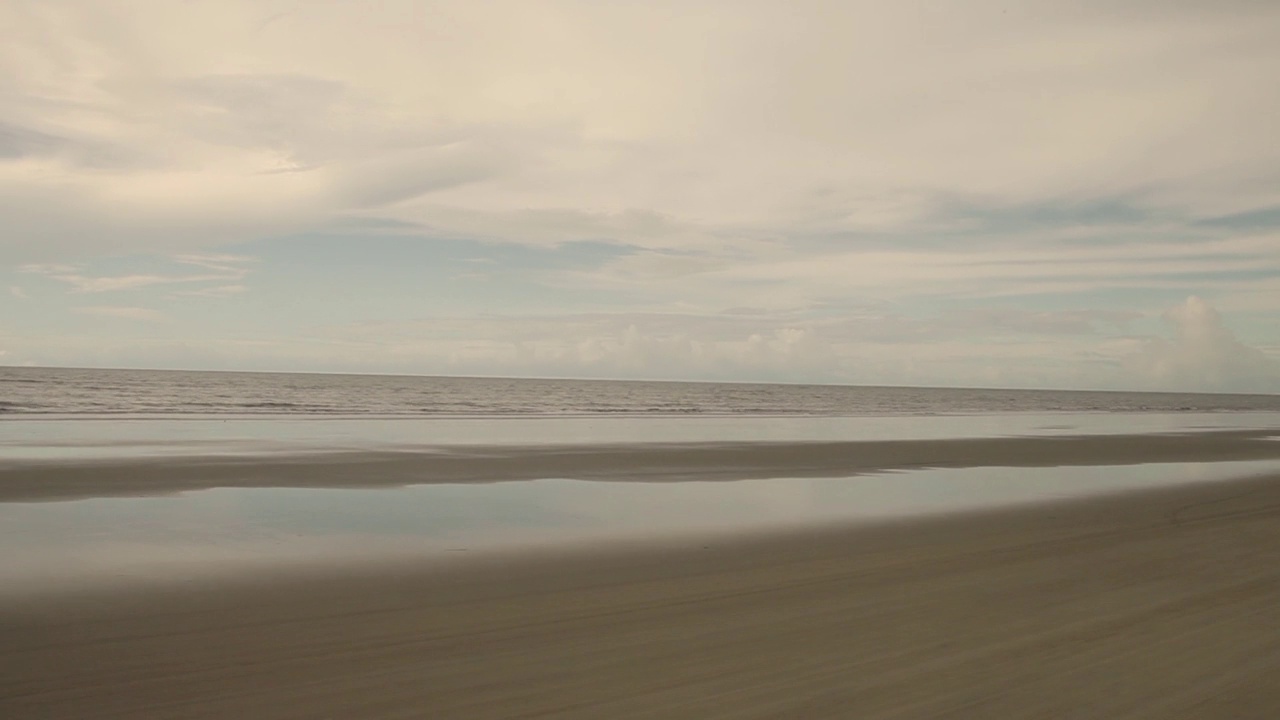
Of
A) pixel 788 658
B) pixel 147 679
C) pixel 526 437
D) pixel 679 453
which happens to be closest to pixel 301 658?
pixel 147 679

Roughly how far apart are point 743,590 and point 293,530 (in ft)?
19.1

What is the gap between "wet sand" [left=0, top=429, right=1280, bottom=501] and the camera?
14.9 meters

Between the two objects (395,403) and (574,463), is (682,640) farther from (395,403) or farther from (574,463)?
(395,403)

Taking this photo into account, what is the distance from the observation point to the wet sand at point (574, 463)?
14.9 metres

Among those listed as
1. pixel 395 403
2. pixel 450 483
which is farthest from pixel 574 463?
pixel 395 403

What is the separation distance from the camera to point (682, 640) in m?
5.89

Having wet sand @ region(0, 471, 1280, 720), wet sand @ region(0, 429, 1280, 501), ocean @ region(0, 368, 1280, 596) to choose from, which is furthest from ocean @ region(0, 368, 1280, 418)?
wet sand @ region(0, 471, 1280, 720)

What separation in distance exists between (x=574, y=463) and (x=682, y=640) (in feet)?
45.7

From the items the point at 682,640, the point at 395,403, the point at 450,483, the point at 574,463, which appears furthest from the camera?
the point at 395,403

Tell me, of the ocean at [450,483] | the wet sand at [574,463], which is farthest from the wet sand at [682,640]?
the wet sand at [574,463]

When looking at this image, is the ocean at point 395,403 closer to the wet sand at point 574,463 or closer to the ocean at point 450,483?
the ocean at point 450,483

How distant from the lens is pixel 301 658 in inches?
215

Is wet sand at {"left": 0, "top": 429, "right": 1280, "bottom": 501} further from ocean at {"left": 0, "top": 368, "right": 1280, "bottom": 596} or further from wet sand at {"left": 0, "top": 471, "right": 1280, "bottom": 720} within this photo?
wet sand at {"left": 0, "top": 471, "right": 1280, "bottom": 720}

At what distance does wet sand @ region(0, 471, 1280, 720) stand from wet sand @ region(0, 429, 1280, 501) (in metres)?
8.06
